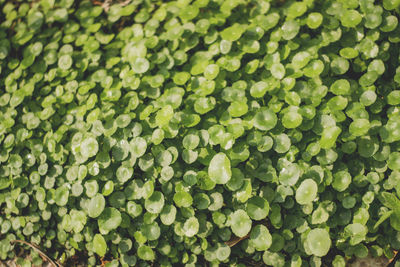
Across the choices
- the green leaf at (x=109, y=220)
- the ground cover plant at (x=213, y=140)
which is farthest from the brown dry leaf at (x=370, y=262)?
the green leaf at (x=109, y=220)

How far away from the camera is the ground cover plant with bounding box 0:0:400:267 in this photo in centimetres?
199

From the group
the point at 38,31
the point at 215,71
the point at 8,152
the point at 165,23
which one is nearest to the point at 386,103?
the point at 215,71

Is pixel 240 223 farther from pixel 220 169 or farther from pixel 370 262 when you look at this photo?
pixel 370 262

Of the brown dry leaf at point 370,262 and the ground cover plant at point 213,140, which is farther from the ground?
the ground cover plant at point 213,140

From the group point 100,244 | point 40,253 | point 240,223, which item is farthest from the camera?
point 40,253

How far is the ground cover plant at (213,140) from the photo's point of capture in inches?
78.3

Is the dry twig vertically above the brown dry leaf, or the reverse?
the dry twig

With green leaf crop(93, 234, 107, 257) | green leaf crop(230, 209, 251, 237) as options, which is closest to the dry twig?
green leaf crop(93, 234, 107, 257)

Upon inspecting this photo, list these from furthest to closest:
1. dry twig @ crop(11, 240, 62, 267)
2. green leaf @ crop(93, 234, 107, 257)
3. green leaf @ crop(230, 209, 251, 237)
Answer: dry twig @ crop(11, 240, 62, 267), green leaf @ crop(93, 234, 107, 257), green leaf @ crop(230, 209, 251, 237)

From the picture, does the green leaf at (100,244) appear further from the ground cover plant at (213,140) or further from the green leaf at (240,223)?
the green leaf at (240,223)

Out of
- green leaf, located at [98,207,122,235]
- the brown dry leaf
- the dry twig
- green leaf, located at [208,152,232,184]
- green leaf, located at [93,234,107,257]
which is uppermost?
green leaf, located at [208,152,232,184]

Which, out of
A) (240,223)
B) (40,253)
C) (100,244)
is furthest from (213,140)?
(40,253)

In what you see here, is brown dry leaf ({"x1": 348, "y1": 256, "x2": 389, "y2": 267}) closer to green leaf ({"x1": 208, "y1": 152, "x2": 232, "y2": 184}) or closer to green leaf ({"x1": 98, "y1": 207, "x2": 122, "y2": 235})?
green leaf ({"x1": 208, "y1": 152, "x2": 232, "y2": 184})

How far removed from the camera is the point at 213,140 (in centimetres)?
207
